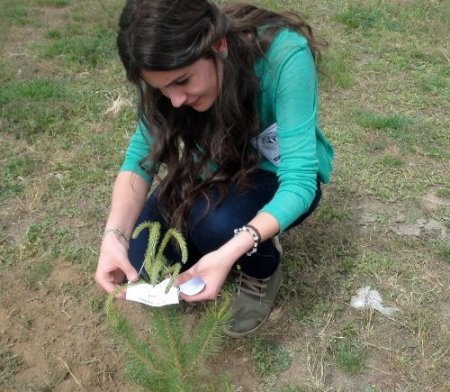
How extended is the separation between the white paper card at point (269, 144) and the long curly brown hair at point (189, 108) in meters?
0.03

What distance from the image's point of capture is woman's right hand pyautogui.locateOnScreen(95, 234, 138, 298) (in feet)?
5.81

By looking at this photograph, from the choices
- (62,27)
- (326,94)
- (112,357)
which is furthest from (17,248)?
(62,27)

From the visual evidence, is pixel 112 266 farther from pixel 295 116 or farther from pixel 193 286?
pixel 295 116

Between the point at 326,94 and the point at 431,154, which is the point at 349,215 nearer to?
the point at 431,154

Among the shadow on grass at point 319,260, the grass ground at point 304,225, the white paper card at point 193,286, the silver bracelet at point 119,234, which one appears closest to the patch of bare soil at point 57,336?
the grass ground at point 304,225

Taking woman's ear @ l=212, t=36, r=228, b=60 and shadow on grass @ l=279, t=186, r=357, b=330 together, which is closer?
woman's ear @ l=212, t=36, r=228, b=60

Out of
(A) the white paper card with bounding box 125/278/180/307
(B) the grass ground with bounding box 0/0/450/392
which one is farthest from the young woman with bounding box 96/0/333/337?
(B) the grass ground with bounding box 0/0/450/392

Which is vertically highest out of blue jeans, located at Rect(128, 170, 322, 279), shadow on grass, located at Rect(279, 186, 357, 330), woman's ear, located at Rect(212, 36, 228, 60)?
woman's ear, located at Rect(212, 36, 228, 60)

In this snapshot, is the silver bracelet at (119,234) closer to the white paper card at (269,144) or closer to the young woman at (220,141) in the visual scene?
the young woman at (220,141)

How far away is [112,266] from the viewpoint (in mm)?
1811

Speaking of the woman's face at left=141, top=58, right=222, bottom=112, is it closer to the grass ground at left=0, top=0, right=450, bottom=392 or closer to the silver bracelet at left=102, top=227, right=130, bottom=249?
the silver bracelet at left=102, top=227, right=130, bottom=249

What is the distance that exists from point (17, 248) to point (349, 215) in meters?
1.61

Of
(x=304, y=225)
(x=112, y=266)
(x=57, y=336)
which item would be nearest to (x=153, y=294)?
(x=112, y=266)

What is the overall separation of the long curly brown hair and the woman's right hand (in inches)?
13.3
